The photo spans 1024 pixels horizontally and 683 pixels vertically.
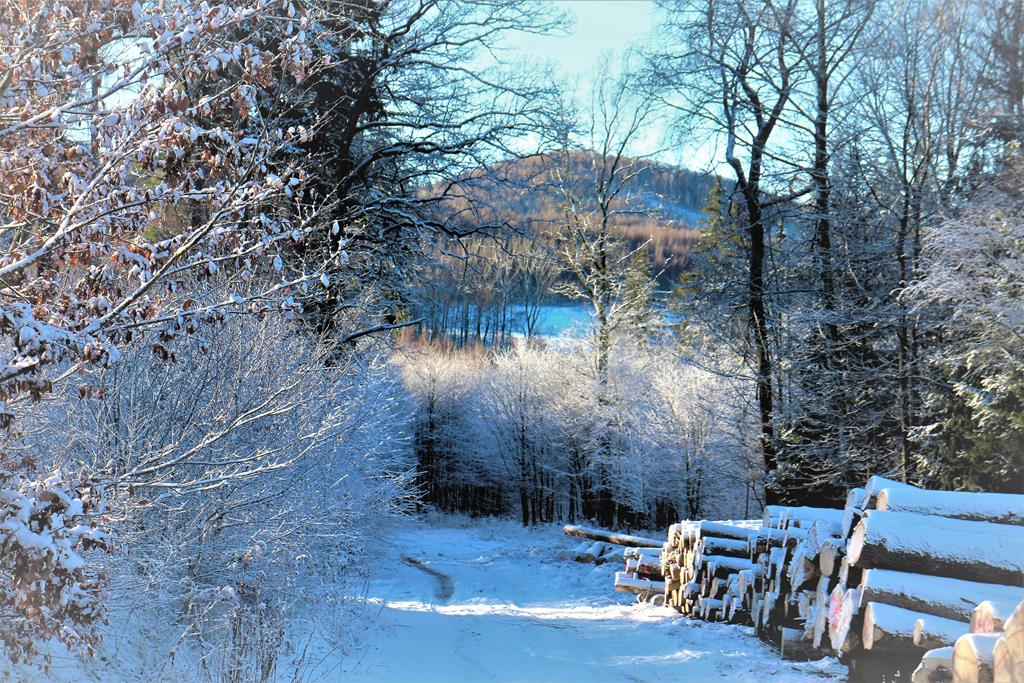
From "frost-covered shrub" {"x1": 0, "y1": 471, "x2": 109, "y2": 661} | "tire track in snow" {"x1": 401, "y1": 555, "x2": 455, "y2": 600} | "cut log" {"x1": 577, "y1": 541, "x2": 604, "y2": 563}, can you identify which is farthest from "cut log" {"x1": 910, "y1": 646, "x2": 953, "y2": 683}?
"cut log" {"x1": 577, "y1": 541, "x2": 604, "y2": 563}

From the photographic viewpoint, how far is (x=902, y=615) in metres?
6.83

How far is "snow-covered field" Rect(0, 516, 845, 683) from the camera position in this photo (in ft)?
24.5

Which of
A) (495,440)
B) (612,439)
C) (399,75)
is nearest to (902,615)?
(399,75)

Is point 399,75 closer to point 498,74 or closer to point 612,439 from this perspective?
point 498,74

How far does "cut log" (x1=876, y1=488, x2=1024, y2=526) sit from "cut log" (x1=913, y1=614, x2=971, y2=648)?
1376 mm

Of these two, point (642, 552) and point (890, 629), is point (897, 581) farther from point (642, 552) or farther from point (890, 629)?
point (642, 552)

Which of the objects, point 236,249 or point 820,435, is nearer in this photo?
point 236,249

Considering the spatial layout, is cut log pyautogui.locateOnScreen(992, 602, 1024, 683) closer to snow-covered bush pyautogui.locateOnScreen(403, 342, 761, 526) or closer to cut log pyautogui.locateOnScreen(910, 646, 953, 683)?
cut log pyautogui.locateOnScreen(910, 646, 953, 683)

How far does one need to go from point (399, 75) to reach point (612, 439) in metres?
17.0

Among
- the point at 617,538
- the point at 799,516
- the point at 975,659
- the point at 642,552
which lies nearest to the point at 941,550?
the point at 975,659

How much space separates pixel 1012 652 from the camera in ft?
11.6

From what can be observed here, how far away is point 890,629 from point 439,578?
12.5 m

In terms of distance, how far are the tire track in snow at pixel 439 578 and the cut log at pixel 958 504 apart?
943 centimetres

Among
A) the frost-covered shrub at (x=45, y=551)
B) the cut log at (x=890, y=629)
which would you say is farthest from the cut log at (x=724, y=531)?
the frost-covered shrub at (x=45, y=551)
